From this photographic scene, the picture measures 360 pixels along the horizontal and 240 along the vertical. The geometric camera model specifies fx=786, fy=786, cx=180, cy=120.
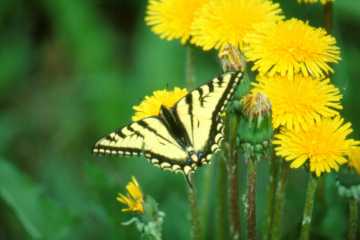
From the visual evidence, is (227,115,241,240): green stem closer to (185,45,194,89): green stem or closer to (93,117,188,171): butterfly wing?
(93,117,188,171): butterfly wing

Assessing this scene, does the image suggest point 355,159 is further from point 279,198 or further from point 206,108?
point 206,108

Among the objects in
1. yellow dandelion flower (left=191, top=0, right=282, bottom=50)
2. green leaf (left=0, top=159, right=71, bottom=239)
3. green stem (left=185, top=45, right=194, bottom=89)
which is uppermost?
yellow dandelion flower (left=191, top=0, right=282, bottom=50)

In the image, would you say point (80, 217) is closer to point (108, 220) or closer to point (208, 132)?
point (108, 220)

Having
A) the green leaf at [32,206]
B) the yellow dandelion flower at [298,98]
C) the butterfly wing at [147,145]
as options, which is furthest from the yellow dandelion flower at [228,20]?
the green leaf at [32,206]

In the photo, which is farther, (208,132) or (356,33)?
(356,33)

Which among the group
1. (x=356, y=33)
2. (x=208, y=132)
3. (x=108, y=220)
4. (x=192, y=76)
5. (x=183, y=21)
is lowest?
(x=108, y=220)

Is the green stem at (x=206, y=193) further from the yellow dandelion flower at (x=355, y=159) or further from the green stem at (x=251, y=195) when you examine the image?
the yellow dandelion flower at (x=355, y=159)

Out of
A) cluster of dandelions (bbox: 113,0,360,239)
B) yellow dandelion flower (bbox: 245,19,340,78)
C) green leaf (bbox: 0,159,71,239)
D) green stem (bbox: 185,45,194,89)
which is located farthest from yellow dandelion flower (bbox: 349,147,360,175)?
green leaf (bbox: 0,159,71,239)

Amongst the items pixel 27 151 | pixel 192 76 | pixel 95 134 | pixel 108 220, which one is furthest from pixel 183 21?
pixel 27 151
